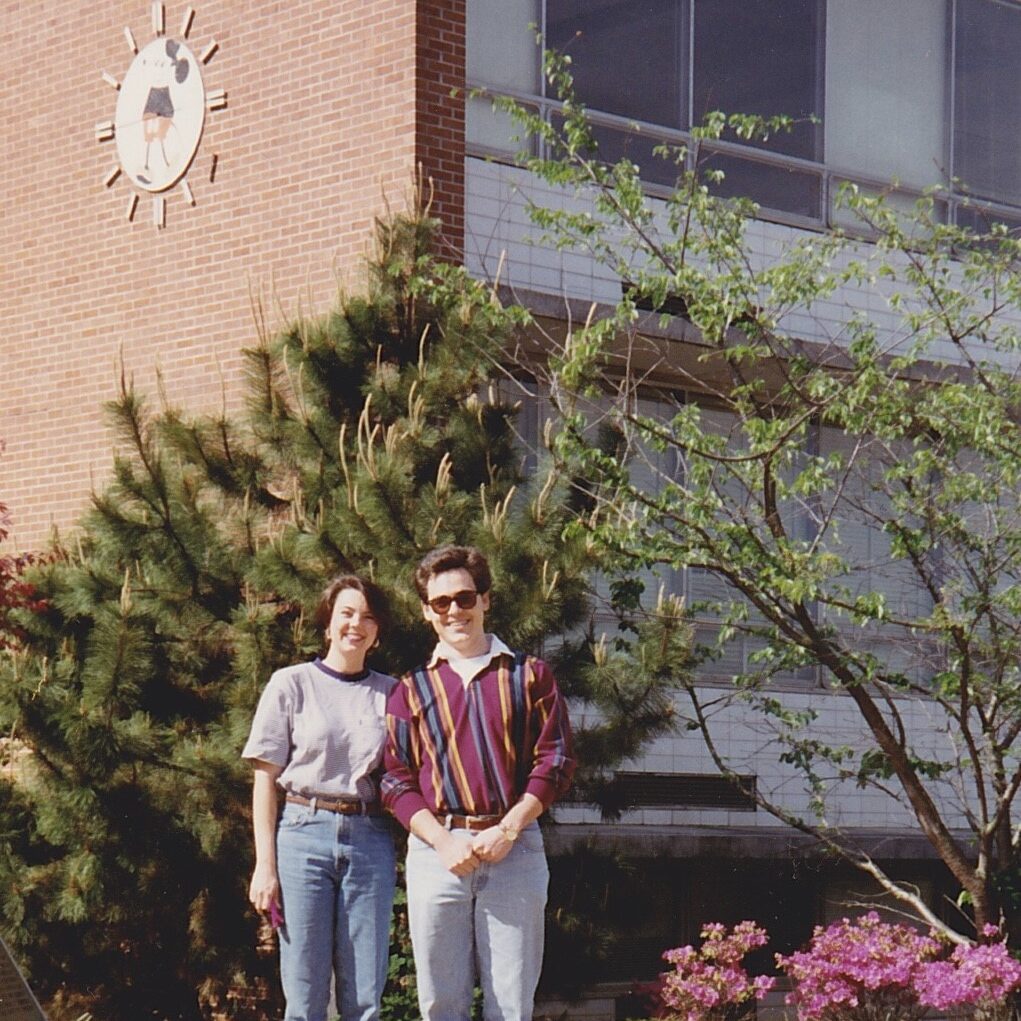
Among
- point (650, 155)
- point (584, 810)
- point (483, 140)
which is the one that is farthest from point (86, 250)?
point (584, 810)

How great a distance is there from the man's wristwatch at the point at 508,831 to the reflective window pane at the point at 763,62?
28.6ft

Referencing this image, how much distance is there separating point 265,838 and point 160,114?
780cm

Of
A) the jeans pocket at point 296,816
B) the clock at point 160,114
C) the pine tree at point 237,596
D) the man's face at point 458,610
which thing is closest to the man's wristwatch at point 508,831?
the man's face at point 458,610

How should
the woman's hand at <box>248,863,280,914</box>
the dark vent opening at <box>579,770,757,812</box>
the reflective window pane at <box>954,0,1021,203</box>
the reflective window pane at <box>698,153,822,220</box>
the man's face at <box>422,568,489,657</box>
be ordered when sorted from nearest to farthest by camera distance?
the man's face at <box>422,568,489,657</box> < the woman's hand at <box>248,863,280,914</box> < the dark vent opening at <box>579,770,757,812</box> < the reflective window pane at <box>698,153,822,220</box> < the reflective window pane at <box>954,0,1021,203</box>

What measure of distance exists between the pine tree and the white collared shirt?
2.64 m

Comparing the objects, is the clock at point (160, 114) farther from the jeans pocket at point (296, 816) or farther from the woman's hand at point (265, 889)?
the woman's hand at point (265, 889)

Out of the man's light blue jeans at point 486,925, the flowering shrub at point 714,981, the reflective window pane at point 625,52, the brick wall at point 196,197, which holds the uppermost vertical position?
the reflective window pane at point 625,52

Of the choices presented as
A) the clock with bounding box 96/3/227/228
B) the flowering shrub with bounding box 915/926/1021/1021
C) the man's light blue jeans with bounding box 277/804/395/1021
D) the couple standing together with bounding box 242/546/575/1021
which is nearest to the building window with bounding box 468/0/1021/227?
the clock with bounding box 96/3/227/228

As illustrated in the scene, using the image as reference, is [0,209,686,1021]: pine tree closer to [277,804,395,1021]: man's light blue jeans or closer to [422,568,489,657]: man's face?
[277,804,395,1021]: man's light blue jeans

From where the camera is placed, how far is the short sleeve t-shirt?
682 cm

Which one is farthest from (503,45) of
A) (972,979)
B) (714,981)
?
(972,979)

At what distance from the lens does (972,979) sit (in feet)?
31.7

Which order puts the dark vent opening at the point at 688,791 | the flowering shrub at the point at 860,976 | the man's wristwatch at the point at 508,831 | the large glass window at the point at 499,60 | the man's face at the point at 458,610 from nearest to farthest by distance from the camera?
1. the man's wristwatch at the point at 508,831
2. the man's face at the point at 458,610
3. the flowering shrub at the point at 860,976
4. the large glass window at the point at 499,60
5. the dark vent opening at the point at 688,791

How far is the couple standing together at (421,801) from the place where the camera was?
6.34 metres
